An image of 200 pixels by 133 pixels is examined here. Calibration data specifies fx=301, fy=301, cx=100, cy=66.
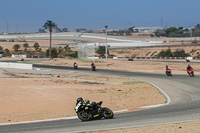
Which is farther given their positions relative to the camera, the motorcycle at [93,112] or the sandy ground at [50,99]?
the sandy ground at [50,99]

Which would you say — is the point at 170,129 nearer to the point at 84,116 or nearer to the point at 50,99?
the point at 84,116

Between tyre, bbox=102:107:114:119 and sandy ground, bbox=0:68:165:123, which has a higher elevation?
tyre, bbox=102:107:114:119

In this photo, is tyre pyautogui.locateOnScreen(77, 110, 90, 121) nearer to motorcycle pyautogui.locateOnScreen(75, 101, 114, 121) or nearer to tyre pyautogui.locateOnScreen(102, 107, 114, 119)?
motorcycle pyautogui.locateOnScreen(75, 101, 114, 121)

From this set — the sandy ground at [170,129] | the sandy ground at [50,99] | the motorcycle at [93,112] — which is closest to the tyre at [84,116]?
the motorcycle at [93,112]

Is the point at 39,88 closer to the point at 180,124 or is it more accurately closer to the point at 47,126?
the point at 47,126

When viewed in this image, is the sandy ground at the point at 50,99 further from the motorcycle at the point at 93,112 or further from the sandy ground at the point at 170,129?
the sandy ground at the point at 170,129

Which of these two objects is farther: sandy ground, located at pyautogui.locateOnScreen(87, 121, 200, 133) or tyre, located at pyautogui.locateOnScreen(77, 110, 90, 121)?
tyre, located at pyautogui.locateOnScreen(77, 110, 90, 121)

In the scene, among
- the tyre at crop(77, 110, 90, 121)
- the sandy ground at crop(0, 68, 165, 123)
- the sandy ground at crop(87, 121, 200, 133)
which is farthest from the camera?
the sandy ground at crop(0, 68, 165, 123)

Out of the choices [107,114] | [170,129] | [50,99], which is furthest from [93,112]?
[50,99]

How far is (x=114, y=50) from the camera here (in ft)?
379

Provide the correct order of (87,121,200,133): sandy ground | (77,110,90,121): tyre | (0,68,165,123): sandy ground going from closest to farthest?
1. (87,121,200,133): sandy ground
2. (77,110,90,121): tyre
3. (0,68,165,123): sandy ground

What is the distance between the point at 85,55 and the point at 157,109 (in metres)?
54.4

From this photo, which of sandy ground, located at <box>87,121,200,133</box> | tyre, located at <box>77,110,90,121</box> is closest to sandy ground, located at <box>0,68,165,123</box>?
tyre, located at <box>77,110,90,121</box>

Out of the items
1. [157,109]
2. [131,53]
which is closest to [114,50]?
[131,53]
